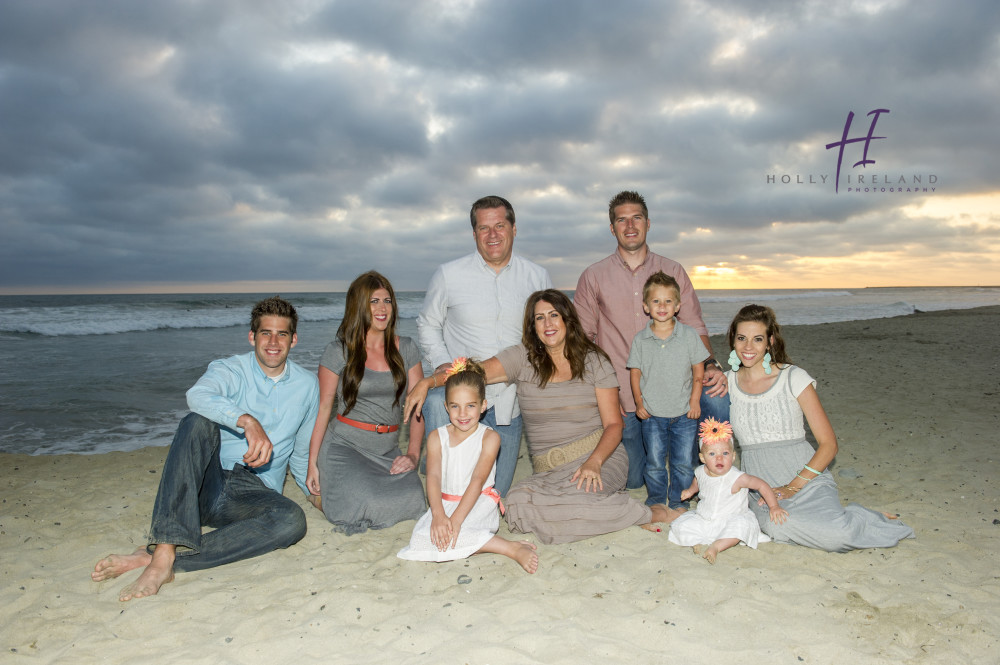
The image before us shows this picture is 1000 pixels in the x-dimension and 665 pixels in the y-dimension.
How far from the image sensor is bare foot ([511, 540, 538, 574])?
10.6 feet

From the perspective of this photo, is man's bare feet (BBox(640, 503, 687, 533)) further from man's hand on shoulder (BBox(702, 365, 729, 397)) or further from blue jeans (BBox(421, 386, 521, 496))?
blue jeans (BBox(421, 386, 521, 496))

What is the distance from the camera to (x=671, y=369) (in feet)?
13.4

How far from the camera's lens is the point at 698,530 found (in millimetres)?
3436

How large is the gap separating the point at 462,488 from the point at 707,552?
1.45 metres

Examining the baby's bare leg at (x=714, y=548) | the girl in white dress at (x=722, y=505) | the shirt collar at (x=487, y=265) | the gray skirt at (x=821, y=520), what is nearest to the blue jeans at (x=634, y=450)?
the gray skirt at (x=821, y=520)

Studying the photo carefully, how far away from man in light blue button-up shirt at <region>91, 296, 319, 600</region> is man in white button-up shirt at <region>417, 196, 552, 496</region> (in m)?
1.11

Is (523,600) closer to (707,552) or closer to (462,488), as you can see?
(462,488)

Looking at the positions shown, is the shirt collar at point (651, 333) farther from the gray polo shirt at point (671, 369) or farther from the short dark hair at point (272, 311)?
the short dark hair at point (272, 311)

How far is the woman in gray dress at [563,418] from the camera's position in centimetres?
371

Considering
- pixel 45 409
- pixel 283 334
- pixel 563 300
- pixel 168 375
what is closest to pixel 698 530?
pixel 563 300

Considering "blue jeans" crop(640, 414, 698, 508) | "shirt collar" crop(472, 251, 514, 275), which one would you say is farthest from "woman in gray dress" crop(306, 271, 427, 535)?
"blue jeans" crop(640, 414, 698, 508)

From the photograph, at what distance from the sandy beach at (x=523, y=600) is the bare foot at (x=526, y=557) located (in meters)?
0.05

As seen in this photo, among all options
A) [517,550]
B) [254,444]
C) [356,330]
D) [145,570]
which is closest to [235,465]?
[254,444]

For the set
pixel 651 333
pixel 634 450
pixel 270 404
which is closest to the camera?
pixel 270 404
